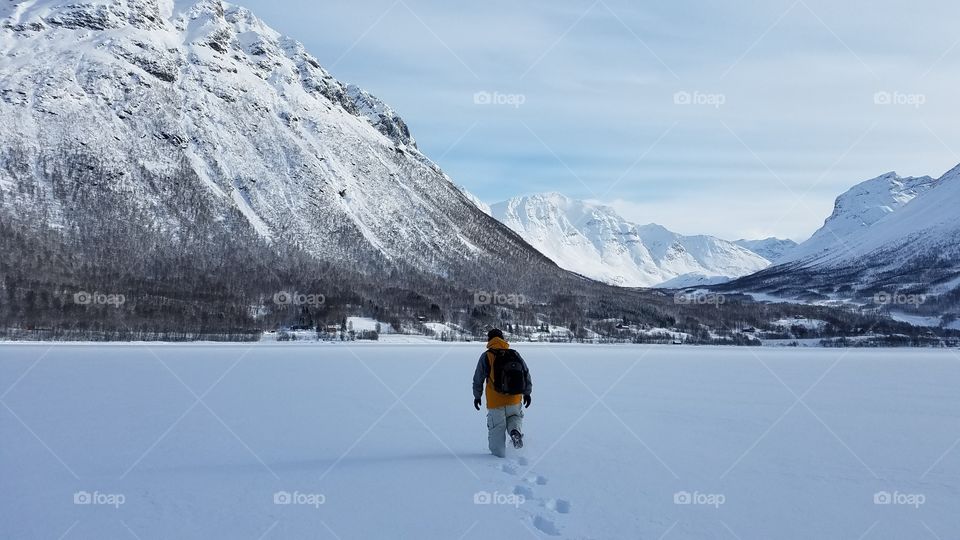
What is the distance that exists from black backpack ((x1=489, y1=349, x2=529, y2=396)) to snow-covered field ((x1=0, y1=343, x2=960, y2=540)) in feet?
4.52

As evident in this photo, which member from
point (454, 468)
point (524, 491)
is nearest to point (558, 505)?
point (524, 491)

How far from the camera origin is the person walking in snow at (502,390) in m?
13.4

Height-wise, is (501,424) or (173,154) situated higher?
(173,154)

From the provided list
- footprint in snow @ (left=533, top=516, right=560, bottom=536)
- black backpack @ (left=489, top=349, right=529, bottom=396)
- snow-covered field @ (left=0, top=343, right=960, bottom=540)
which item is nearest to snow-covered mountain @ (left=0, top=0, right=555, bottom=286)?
snow-covered field @ (left=0, top=343, right=960, bottom=540)

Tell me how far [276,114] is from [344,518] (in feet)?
656

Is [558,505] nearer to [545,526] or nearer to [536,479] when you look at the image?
[545,526]

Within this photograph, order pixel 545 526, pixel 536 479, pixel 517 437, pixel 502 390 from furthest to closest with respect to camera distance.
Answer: pixel 517 437, pixel 502 390, pixel 536 479, pixel 545 526

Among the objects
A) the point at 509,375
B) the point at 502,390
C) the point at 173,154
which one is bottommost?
the point at 502,390

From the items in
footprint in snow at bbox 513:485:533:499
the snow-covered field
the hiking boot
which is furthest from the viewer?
the hiking boot

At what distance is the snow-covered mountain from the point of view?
146 meters

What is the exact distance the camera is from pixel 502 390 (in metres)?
13.4

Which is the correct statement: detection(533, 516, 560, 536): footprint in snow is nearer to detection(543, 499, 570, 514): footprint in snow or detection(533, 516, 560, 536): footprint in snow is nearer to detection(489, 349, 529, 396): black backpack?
detection(543, 499, 570, 514): footprint in snow

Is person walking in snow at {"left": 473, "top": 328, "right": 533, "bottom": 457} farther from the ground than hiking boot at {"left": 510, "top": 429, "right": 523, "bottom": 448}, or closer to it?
farther from the ground

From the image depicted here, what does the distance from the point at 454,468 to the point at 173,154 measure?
562ft
